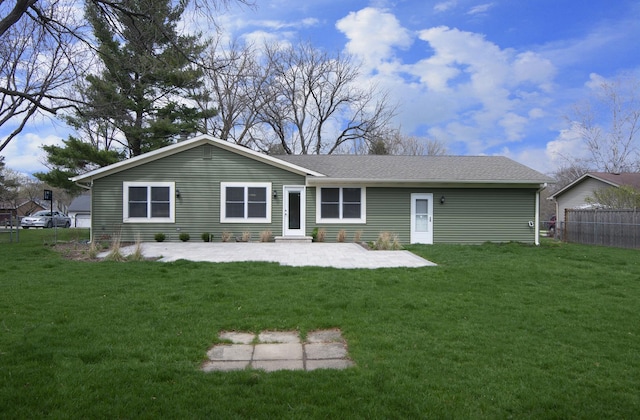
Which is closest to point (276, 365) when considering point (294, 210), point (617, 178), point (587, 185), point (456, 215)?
point (294, 210)

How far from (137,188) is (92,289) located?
995 cm

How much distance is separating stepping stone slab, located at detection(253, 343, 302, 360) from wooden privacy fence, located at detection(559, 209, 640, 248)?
677 inches

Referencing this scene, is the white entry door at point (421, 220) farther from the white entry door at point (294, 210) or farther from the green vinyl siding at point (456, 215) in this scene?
the white entry door at point (294, 210)

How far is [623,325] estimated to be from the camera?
5039 millimetres

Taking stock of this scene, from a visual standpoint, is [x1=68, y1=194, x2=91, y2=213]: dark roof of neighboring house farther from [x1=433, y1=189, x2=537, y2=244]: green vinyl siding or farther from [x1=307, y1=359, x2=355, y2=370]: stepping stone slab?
[x1=307, y1=359, x2=355, y2=370]: stepping stone slab

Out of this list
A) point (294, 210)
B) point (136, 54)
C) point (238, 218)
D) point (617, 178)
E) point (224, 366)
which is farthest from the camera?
point (617, 178)

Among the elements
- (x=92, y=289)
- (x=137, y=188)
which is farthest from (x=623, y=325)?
(x=137, y=188)

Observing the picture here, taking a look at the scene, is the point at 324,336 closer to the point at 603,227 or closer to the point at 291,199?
the point at 291,199

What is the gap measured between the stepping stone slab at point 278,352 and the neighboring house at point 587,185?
78.9 feet

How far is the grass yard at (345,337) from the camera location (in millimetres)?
2969

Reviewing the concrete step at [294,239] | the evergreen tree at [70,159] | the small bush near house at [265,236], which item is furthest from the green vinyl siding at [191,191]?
the evergreen tree at [70,159]

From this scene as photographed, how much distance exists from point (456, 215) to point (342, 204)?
4.37m

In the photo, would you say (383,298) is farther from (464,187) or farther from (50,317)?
(464,187)

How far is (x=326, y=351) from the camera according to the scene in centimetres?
415
